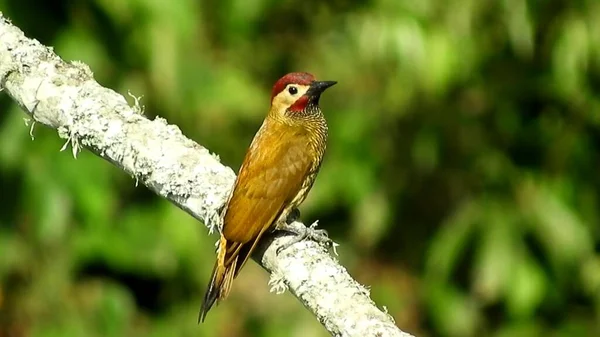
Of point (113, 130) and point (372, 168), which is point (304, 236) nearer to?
point (113, 130)

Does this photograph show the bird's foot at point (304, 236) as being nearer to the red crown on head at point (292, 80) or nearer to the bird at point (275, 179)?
the bird at point (275, 179)

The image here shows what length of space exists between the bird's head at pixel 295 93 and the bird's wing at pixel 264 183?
0.14 m

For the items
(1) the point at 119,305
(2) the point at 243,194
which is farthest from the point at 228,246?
(1) the point at 119,305

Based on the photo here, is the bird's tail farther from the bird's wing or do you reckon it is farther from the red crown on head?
the red crown on head

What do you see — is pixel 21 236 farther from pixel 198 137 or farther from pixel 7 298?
pixel 198 137

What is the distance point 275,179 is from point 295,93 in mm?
568

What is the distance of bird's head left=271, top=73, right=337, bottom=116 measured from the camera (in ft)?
15.2

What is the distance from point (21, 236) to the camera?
5324 millimetres

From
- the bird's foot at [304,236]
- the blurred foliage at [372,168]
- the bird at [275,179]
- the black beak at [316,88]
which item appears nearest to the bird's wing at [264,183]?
the bird at [275,179]

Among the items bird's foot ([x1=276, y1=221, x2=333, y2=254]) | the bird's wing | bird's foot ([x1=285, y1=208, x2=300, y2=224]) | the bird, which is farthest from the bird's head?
bird's foot ([x1=276, y1=221, x2=333, y2=254])

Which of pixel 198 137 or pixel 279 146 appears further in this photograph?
pixel 198 137

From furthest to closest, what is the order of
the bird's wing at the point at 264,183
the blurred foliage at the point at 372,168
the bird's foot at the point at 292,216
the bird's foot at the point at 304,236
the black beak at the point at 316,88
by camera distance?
the blurred foliage at the point at 372,168 → the black beak at the point at 316,88 → the bird's foot at the point at 292,216 → the bird's wing at the point at 264,183 → the bird's foot at the point at 304,236

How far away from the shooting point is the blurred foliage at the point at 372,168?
207 inches

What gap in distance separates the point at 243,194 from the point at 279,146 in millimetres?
492
